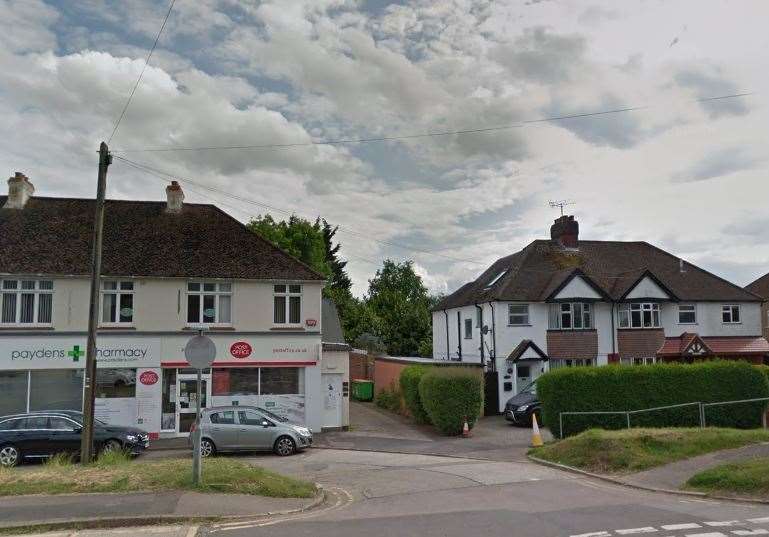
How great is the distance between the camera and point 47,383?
2314 centimetres

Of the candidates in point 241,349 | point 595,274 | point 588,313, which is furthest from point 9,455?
point 595,274

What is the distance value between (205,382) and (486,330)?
14095 mm

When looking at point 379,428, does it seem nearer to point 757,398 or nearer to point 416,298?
point 757,398

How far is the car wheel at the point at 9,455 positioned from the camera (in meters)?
18.1

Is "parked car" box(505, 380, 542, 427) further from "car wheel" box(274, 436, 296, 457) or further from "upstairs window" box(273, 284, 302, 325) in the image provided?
"car wheel" box(274, 436, 296, 457)

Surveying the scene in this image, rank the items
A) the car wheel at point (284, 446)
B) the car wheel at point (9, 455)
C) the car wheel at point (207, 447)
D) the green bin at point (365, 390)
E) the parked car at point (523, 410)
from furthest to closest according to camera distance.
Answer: the green bin at point (365, 390), the parked car at point (523, 410), the car wheel at point (284, 446), the car wheel at point (207, 447), the car wheel at point (9, 455)

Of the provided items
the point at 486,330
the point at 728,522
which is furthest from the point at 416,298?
the point at 728,522

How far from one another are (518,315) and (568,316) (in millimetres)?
2593

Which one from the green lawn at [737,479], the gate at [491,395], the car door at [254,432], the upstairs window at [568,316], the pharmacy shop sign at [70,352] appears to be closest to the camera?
the green lawn at [737,479]

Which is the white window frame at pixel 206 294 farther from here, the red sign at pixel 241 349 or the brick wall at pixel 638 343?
the brick wall at pixel 638 343

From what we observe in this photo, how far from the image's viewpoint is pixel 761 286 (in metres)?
55.5

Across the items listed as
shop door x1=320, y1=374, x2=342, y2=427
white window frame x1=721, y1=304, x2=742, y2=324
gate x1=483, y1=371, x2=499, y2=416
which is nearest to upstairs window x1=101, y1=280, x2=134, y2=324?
shop door x1=320, y1=374, x2=342, y2=427

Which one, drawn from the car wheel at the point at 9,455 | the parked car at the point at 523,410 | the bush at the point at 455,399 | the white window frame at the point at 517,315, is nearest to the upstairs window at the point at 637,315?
the white window frame at the point at 517,315

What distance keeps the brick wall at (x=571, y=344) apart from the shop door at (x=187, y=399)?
16574 millimetres
